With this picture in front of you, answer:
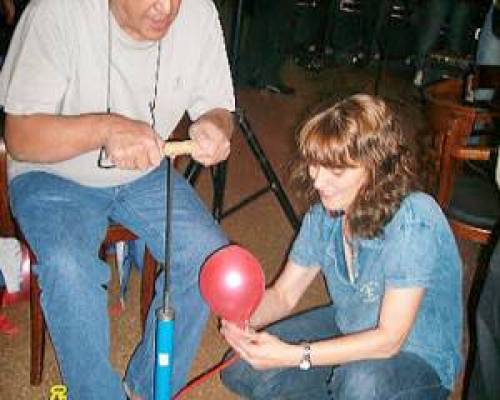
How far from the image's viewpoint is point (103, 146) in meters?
1.45

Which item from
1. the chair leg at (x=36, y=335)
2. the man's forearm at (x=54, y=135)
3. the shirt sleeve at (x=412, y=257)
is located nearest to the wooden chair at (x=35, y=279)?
the chair leg at (x=36, y=335)

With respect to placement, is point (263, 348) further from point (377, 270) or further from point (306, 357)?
point (377, 270)

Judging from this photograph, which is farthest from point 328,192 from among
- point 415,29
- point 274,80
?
point 415,29

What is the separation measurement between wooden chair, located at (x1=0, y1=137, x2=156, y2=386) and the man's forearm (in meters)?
0.12

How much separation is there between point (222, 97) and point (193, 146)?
0.46 m

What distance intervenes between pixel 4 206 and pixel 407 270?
3.28ft

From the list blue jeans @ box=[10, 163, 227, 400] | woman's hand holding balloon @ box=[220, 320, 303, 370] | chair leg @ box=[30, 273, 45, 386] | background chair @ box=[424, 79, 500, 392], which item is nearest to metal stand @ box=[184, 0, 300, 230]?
blue jeans @ box=[10, 163, 227, 400]

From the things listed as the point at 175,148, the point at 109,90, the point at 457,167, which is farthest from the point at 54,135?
the point at 457,167

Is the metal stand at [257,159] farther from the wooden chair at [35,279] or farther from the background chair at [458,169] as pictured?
the background chair at [458,169]

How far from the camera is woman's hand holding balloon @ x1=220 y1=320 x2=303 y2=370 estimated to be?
131cm

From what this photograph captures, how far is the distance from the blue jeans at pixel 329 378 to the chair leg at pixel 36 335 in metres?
0.53

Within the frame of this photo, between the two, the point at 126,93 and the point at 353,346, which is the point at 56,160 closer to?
the point at 126,93

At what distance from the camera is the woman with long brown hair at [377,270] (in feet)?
4.27

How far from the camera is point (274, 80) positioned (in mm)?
4953
